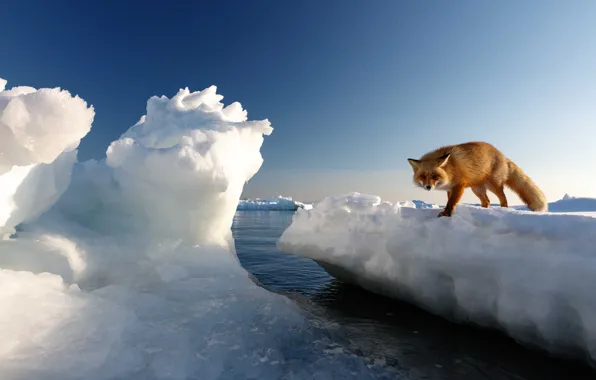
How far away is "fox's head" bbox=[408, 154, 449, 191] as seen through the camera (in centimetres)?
450

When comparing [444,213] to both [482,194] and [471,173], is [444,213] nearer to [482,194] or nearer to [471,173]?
[471,173]

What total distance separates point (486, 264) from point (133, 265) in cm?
506

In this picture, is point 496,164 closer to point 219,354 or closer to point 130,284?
point 219,354

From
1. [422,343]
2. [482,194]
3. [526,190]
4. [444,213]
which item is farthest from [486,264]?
[482,194]

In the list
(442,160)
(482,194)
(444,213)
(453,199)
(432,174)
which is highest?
(442,160)

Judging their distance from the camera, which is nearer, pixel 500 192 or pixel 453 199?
pixel 453 199

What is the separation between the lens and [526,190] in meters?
4.92

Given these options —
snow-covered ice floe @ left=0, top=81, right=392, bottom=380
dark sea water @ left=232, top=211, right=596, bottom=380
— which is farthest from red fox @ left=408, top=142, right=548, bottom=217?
snow-covered ice floe @ left=0, top=81, right=392, bottom=380

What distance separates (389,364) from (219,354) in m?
1.81

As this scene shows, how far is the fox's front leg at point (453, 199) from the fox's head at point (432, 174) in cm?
16

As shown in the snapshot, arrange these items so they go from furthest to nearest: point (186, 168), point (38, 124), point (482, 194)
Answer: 1. point (186, 168)
2. point (482, 194)
3. point (38, 124)

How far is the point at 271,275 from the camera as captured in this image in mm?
8695

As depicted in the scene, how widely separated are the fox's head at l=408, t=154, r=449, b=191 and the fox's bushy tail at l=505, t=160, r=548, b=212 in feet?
4.00

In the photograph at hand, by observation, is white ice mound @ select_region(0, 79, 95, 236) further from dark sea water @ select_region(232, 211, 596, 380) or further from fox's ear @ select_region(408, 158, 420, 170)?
fox's ear @ select_region(408, 158, 420, 170)
